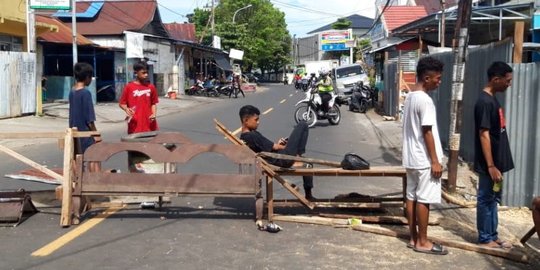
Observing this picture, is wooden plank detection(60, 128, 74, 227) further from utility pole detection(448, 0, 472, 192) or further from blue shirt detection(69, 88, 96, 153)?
utility pole detection(448, 0, 472, 192)

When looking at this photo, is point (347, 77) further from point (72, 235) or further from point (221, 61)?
point (72, 235)

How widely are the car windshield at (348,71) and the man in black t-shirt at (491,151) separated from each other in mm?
27790

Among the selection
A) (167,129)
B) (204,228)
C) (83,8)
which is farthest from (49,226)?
(83,8)

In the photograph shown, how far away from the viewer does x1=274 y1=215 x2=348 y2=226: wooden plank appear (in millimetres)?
6453

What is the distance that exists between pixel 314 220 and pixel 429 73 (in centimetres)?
210

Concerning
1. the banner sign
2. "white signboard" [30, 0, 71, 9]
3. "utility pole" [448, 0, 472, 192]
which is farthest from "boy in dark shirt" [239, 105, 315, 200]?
the banner sign

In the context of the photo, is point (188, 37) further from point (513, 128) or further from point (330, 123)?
point (513, 128)

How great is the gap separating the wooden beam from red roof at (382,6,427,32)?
3370 cm

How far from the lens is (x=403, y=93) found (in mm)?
19734

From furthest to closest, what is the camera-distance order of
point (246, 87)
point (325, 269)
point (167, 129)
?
point (246, 87), point (167, 129), point (325, 269)

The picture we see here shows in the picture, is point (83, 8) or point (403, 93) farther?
point (83, 8)

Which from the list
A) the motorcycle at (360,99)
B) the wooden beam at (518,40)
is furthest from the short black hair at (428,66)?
the motorcycle at (360,99)

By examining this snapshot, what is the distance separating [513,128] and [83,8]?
33152 mm

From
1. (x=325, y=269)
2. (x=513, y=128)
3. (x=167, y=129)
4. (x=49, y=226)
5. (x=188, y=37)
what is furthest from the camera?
(x=188, y=37)
